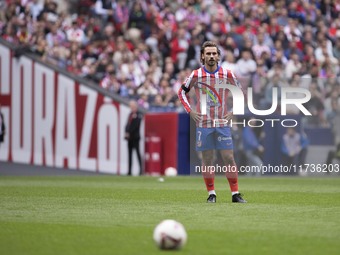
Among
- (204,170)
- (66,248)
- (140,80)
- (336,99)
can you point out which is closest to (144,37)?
(140,80)

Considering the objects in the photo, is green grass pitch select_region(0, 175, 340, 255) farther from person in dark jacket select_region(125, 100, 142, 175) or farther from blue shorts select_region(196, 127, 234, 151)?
person in dark jacket select_region(125, 100, 142, 175)

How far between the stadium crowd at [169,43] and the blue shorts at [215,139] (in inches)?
398

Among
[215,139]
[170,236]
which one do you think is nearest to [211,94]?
[215,139]

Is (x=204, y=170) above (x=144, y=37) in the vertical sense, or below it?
below

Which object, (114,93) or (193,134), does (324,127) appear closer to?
(193,134)

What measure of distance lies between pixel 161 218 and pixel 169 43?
683 inches

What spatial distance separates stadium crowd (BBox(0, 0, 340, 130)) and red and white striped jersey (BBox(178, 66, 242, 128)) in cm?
993

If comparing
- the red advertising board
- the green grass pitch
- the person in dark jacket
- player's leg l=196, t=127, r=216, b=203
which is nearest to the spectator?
the person in dark jacket

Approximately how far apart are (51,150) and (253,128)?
6403 millimetres

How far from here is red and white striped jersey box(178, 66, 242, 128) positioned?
15.3 meters

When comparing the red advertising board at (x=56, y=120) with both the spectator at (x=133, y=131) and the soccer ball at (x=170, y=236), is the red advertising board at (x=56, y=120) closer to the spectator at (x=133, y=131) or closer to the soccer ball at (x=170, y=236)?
the spectator at (x=133, y=131)

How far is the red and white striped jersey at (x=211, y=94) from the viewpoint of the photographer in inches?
601

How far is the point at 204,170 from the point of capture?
15.4 metres

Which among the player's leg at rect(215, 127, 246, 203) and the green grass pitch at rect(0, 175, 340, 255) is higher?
the player's leg at rect(215, 127, 246, 203)
